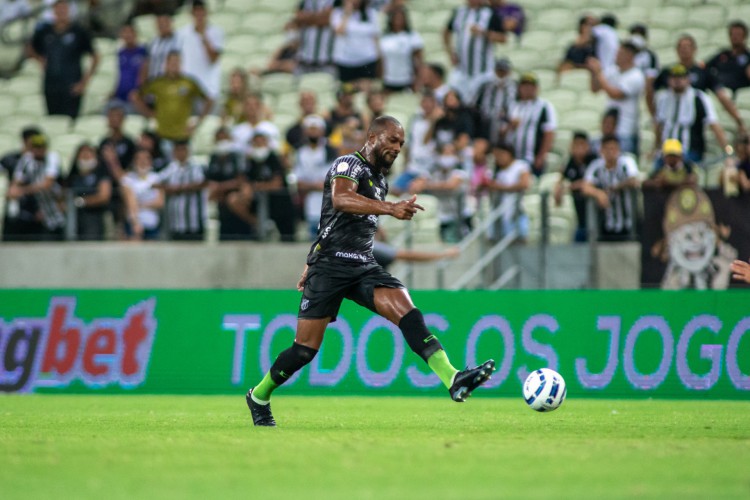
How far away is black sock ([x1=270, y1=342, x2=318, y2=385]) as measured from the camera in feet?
35.5

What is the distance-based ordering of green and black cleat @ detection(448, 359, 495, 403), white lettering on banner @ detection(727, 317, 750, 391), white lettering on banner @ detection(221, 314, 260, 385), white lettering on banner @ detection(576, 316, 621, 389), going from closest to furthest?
1. green and black cleat @ detection(448, 359, 495, 403)
2. white lettering on banner @ detection(727, 317, 750, 391)
3. white lettering on banner @ detection(576, 316, 621, 389)
4. white lettering on banner @ detection(221, 314, 260, 385)

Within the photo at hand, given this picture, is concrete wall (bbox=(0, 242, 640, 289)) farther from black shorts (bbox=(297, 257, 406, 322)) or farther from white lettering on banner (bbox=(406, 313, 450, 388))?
black shorts (bbox=(297, 257, 406, 322))

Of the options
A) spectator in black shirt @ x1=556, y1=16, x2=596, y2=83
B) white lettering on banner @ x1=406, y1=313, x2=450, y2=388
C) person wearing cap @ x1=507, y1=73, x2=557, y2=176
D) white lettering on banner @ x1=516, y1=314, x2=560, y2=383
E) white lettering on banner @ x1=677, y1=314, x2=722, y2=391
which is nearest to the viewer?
white lettering on banner @ x1=677, y1=314, x2=722, y2=391

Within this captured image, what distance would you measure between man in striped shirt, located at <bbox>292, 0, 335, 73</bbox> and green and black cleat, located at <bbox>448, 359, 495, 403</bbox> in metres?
12.4

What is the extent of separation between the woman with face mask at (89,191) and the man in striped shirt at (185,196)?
90cm

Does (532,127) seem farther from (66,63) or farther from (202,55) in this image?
(66,63)

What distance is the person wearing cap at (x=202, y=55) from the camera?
70.4 feet

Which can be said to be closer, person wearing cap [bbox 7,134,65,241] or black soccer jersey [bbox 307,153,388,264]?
black soccer jersey [bbox 307,153,388,264]

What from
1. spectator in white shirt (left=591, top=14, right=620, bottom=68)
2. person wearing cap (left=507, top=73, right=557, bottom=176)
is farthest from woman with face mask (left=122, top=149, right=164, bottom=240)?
spectator in white shirt (left=591, top=14, right=620, bottom=68)

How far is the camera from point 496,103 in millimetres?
19406

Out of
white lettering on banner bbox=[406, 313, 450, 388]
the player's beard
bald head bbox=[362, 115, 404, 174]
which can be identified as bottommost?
white lettering on banner bbox=[406, 313, 450, 388]

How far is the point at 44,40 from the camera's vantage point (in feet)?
79.6

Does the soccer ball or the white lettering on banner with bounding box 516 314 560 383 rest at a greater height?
the soccer ball

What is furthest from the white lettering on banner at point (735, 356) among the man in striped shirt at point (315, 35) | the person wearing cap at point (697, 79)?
the man in striped shirt at point (315, 35)
